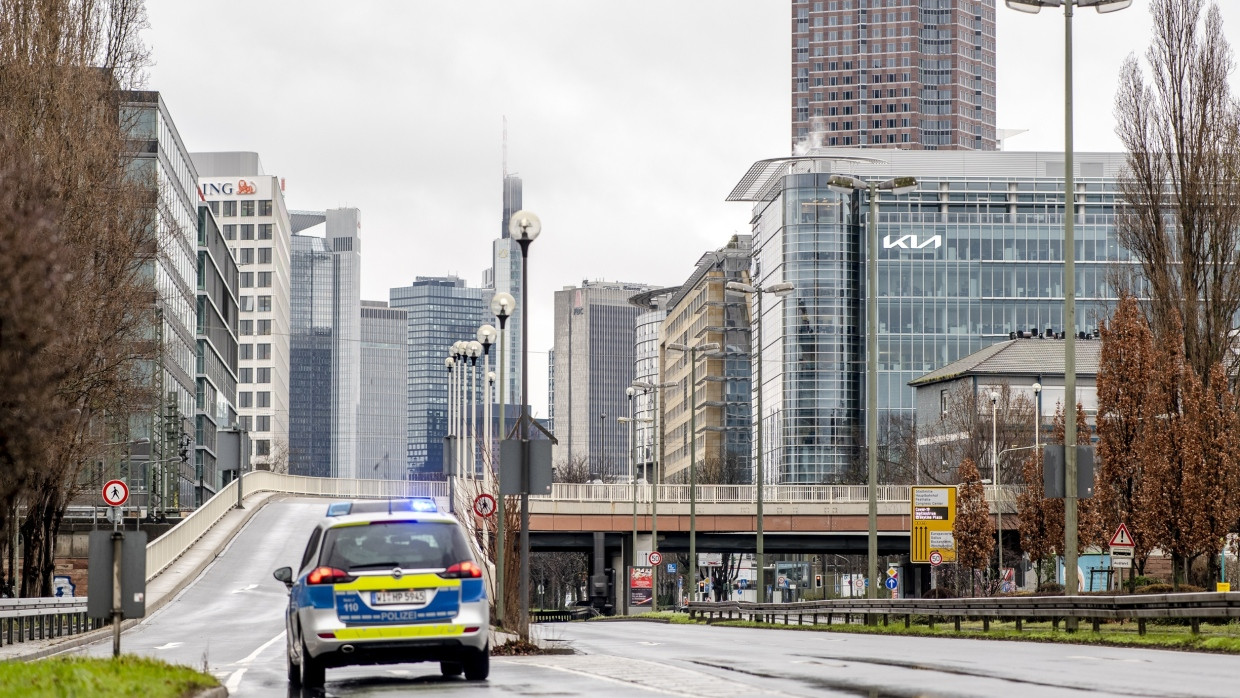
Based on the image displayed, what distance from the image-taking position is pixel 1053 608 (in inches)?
1185

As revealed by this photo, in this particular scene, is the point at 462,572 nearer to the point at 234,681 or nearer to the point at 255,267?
the point at 234,681

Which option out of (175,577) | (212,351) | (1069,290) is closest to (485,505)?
(1069,290)

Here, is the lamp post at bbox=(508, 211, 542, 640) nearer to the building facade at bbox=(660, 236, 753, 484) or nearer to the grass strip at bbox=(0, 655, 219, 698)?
the grass strip at bbox=(0, 655, 219, 698)

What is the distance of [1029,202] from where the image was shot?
13788 centimetres

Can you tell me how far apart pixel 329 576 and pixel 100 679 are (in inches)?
88.2

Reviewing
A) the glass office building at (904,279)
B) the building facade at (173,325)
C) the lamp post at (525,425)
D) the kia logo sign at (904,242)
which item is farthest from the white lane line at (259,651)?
the kia logo sign at (904,242)

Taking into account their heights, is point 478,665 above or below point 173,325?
below

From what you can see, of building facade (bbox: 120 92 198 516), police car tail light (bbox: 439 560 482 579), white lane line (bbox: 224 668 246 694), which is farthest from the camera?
building facade (bbox: 120 92 198 516)

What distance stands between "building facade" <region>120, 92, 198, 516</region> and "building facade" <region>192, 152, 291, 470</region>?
69.7 m

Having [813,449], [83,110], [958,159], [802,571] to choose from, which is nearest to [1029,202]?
[958,159]

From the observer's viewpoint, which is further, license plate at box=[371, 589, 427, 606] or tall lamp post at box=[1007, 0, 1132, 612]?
tall lamp post at box=[1007, 0, 1132, 612]

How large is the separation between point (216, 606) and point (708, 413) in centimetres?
13373

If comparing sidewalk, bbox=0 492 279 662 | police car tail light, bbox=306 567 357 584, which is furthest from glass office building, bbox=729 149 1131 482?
police car tail light, bbox=306 567 357 584

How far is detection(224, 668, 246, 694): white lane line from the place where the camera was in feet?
54.4
